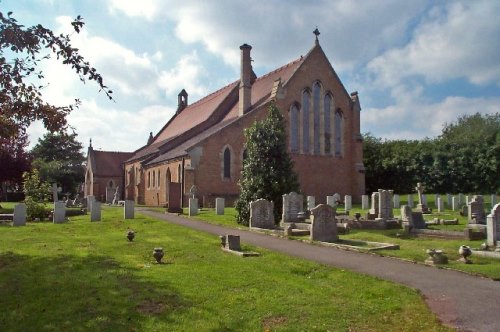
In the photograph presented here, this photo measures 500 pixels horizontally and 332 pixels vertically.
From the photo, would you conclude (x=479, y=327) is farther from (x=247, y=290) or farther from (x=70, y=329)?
(x=70, y=329)

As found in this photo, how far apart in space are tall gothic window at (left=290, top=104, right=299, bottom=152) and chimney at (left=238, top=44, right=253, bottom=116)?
12.9 ft

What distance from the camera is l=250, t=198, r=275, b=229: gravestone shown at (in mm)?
19438

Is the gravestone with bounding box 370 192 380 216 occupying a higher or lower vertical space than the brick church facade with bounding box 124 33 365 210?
lower

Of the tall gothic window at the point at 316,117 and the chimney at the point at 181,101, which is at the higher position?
the chimney at the point at 181,101

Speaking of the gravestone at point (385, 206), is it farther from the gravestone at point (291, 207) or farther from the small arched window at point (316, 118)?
the small arched window at point (316, 118)

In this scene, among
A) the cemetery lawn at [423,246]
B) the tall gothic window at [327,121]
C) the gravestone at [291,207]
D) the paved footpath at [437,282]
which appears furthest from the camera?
the tall gothic window at [327,121]

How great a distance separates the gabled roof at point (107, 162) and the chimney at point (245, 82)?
24704mm

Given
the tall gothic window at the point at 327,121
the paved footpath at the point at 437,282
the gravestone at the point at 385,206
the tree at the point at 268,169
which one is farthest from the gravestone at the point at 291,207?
the tall gothic window at the point at 327,121

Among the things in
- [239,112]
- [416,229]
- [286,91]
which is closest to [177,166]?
[239,112]

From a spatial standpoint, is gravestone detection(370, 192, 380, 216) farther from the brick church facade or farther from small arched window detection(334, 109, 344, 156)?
small arched window detection(334, 109, 344, 156)

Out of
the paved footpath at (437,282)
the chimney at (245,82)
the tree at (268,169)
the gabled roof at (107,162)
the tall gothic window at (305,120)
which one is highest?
the chimney at (245,82)

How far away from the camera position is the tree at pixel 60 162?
65250 mm

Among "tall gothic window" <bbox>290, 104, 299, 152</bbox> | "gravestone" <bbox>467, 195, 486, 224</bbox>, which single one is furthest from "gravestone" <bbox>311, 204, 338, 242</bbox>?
"tall gothic window" <bbox>290, 104, 299, 152</bbox>

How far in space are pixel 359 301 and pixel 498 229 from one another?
7847 mm
